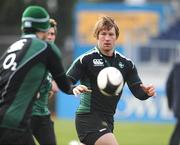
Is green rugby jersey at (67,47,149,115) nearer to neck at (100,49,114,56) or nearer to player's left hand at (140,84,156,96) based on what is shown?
neck at (100,49,114,56)

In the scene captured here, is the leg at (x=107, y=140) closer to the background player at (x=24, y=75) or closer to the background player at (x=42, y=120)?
the background player at (x=42, y=120)

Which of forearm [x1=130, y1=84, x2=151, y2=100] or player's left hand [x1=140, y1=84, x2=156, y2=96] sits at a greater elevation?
player's left hand [x1=140, y1=84, x2=156, y2=96]

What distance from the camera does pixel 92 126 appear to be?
34.3ft

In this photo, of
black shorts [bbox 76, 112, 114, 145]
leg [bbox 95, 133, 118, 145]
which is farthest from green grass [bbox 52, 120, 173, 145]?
leg [bbox 95, 133, 118, 145]

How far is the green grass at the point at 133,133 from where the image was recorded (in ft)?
63.8

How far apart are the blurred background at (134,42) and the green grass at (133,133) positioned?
0.15ft

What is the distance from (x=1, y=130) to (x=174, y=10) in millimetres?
29518

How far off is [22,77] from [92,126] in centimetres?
232

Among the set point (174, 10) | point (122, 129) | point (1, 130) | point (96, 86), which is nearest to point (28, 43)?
point (1, 130)

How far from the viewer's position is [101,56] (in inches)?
Answer: 418

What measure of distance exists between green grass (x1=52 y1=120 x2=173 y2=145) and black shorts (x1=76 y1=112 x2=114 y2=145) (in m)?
7.68

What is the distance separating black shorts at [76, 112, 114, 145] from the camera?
34.1 ft

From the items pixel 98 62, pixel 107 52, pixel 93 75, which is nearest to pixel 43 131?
pixel 93 75

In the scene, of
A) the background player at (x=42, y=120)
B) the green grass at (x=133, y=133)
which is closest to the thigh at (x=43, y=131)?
the background player at (x=42, y=120)
